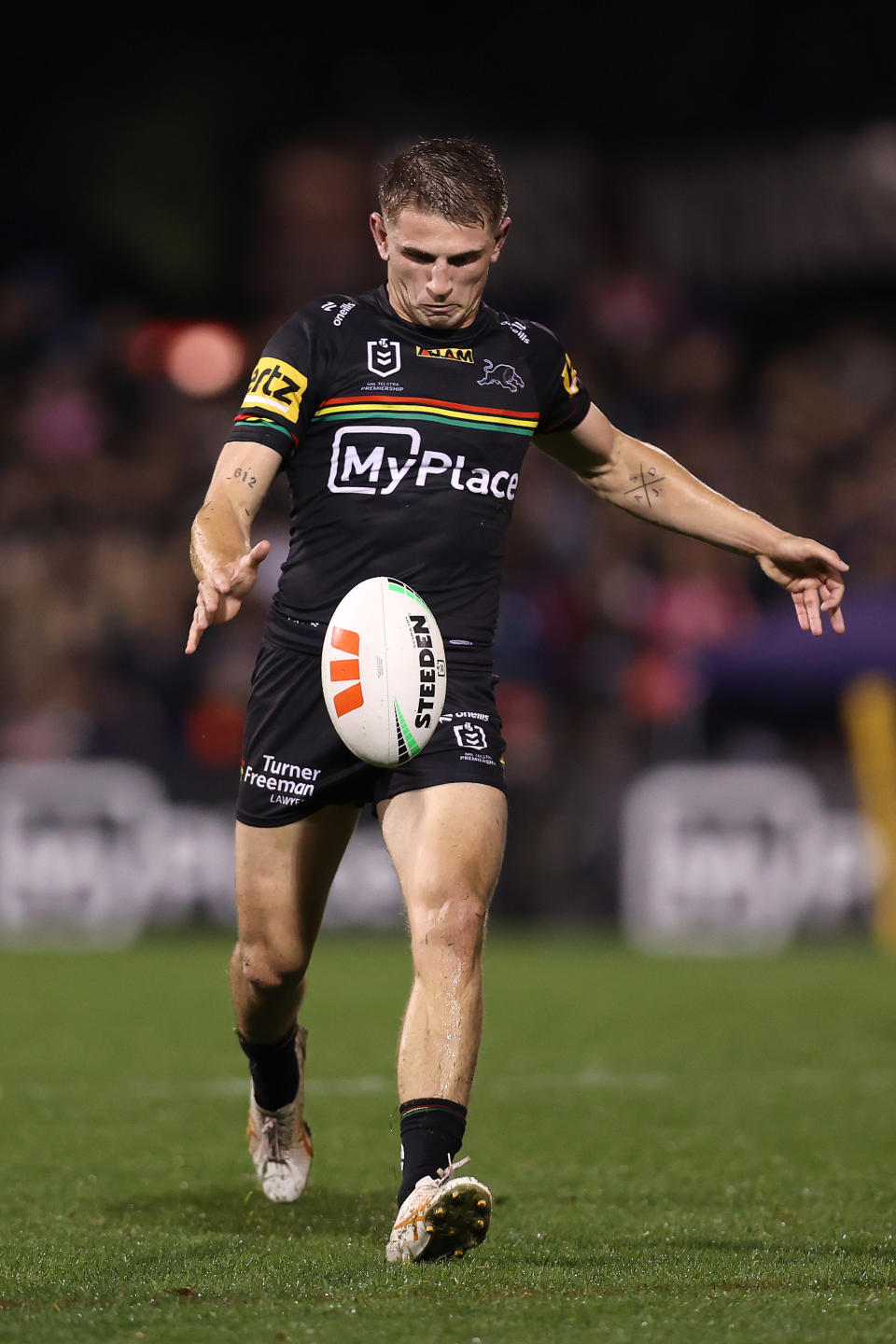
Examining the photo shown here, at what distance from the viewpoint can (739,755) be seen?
14562 millimetres

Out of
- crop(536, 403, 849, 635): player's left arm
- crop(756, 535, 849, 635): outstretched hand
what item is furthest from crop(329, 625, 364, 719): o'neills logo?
crop(756, 535, 849, 635): outstretched hand

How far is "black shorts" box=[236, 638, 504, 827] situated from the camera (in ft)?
14.9

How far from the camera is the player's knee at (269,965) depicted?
4879 millimetres

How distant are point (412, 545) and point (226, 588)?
0.73 meters

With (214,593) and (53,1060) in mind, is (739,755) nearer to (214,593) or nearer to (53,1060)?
(53,1060)

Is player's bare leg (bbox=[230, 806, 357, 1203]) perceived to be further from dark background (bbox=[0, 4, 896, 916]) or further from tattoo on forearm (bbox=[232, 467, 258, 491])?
dark background (bbox=[0, 4, 896, 916])

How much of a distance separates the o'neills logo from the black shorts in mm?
181

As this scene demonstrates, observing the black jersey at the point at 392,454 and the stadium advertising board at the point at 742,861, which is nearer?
the black jersey at the point at 392,454

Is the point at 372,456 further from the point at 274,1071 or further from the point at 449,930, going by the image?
the point at 274,1071

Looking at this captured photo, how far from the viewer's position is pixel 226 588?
4.05 m

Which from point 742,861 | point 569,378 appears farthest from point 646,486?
point 742,861

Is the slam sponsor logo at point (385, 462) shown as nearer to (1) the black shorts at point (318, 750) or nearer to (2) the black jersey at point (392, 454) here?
(2) the black jersey at point (392, 454)

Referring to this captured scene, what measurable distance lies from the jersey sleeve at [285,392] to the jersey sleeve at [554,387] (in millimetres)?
597

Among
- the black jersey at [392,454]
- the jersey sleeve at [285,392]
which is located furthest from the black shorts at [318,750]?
the jersey sleeve at [285,392]
